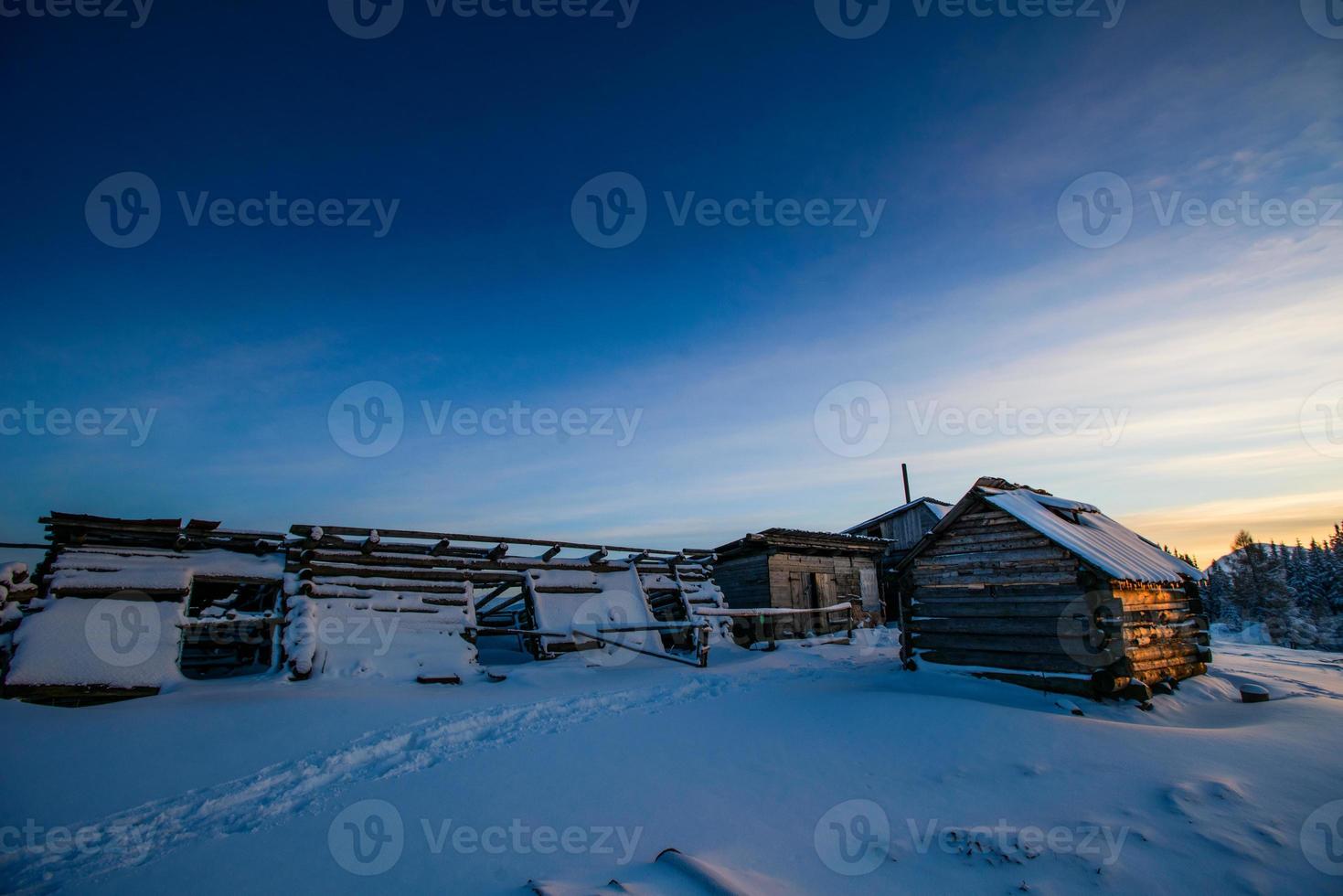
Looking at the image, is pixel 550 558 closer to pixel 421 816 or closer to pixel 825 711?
pixel 825 711

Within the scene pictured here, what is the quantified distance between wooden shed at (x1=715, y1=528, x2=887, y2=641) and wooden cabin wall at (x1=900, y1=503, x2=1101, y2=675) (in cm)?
844

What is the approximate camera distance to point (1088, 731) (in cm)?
845

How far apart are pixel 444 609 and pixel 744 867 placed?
36.8 feet

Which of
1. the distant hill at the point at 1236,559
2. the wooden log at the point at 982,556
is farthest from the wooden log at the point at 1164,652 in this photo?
the distant hill at the point at 1236,559

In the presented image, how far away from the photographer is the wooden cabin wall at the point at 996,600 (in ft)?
37.1

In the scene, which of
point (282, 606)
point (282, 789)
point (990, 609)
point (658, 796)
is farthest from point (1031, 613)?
point (282, 606)

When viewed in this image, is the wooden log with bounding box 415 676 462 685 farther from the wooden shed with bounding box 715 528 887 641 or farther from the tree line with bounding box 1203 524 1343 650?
the tree line with bounding box 1203 524 1343 650

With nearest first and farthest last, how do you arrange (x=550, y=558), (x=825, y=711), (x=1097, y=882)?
(x=1097, y=882) < (x=825, y=711) < (x=550, y=558)

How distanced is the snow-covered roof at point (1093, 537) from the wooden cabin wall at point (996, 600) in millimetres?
260

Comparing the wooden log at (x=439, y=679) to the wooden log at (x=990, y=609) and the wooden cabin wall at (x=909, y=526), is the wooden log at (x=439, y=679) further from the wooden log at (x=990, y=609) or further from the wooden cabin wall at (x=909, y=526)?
the wooden cabin wall at (x=909, y=526)

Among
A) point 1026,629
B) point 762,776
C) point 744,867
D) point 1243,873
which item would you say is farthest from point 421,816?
point 1026,629

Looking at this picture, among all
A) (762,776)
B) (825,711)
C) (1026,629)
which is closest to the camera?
(762,776)

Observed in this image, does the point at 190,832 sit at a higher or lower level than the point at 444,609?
lower

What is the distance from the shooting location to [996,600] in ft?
40.7
